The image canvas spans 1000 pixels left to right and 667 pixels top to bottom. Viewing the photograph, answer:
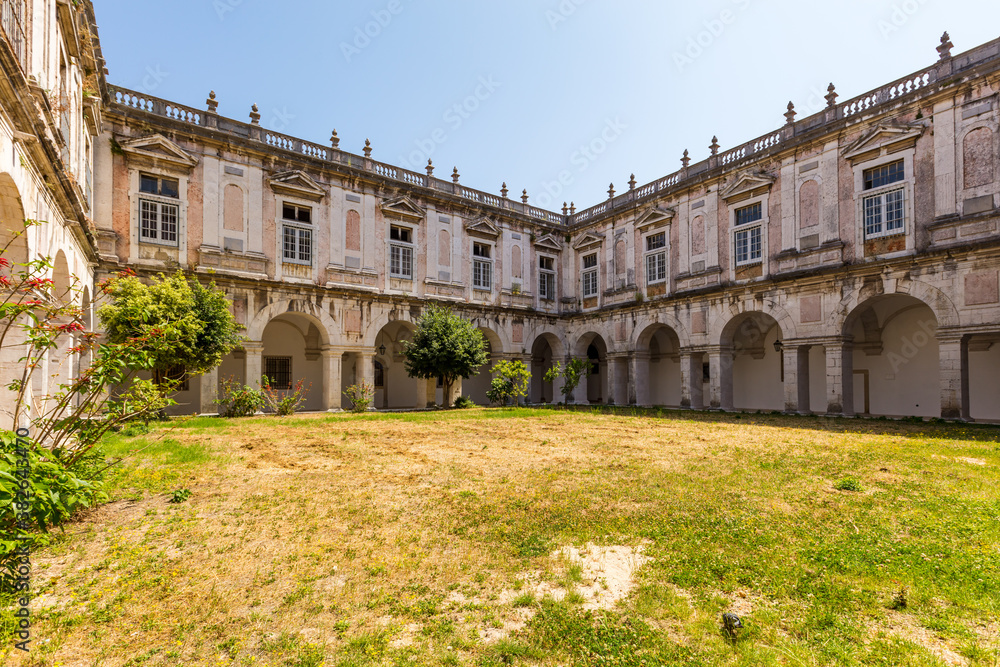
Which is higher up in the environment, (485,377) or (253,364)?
(253,364)

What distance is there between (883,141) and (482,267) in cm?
1489

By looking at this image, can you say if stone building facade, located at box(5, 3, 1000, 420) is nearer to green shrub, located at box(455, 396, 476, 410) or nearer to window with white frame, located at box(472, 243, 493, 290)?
window with white frame, located at box(472, 243, 493, 290)

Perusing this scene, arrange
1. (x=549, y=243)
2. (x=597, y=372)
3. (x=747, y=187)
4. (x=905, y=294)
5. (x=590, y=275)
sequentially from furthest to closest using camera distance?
(x=597, y=372)
(x=549, y=243)
(x=590, y=275)
(x=747, y=187)
(x=905, y=294)

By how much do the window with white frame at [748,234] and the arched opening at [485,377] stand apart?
10558 mm


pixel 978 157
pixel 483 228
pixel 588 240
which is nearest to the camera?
pixel 978 157

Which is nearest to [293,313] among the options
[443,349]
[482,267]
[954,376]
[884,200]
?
[443,349]

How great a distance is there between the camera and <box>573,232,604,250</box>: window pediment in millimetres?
24406

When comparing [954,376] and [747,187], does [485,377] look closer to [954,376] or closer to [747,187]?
[747,187]

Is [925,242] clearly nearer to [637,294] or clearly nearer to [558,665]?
[637,294]

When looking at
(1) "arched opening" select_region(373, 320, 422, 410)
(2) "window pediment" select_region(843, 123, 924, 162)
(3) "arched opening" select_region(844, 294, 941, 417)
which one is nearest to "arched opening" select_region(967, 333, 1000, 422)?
(3) "arched opening" select_region(844, 294, 941, 417)

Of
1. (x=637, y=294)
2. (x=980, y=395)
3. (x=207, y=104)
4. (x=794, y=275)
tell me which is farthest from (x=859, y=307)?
(x=207, y=104)

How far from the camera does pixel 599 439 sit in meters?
10.7

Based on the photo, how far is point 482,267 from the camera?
2328 cm

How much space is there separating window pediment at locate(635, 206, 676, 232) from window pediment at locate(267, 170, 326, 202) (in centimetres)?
1316
